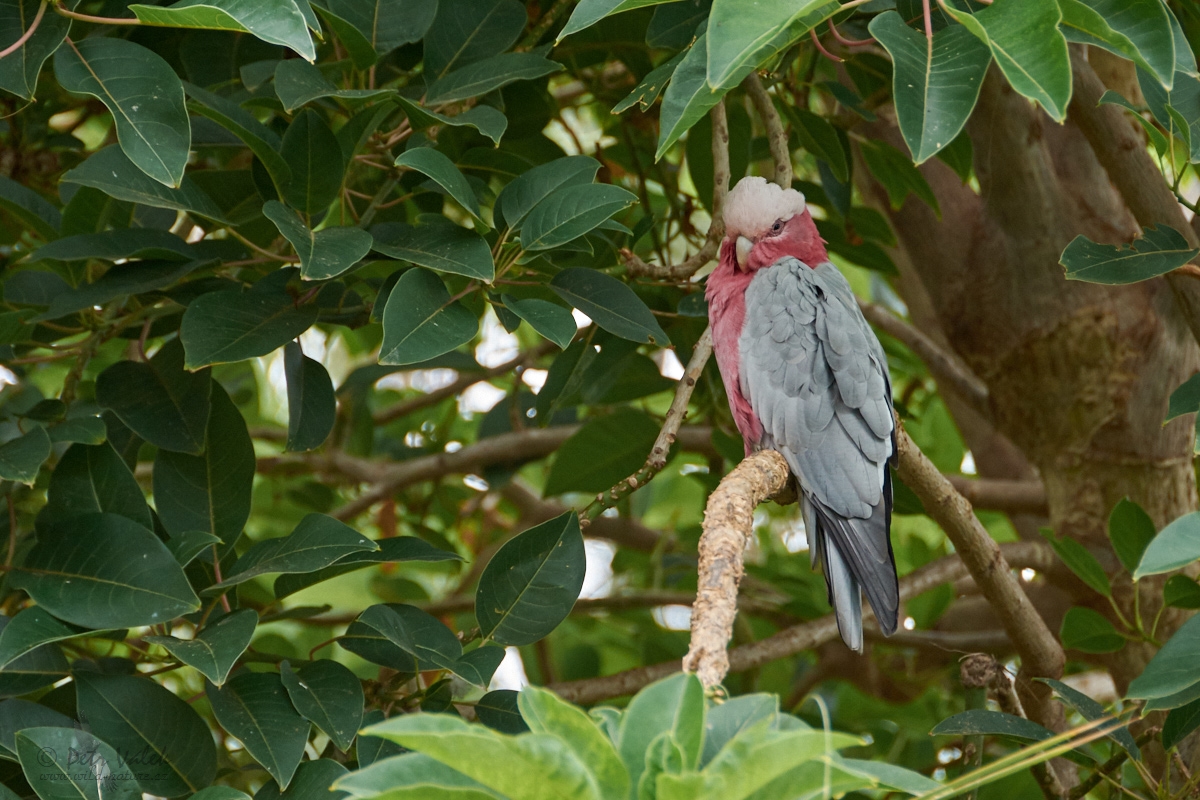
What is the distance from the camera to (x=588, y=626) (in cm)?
376

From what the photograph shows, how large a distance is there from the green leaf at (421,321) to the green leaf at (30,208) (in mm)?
867

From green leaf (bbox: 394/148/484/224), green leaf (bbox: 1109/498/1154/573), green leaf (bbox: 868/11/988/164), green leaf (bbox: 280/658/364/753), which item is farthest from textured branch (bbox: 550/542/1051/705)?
green leaf (bbox: 868/11/988/164)

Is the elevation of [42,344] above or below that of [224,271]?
below

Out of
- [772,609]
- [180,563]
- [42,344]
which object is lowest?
[772,609]

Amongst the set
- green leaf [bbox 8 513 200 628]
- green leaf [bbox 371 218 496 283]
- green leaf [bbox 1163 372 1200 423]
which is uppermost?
green leaf [bbox 371 218 496 283]

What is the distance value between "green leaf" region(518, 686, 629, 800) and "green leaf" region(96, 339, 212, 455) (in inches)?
46.7

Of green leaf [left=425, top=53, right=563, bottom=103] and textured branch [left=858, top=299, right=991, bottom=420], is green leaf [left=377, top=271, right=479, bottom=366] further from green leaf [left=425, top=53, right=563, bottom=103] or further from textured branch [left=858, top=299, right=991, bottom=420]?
textured branch [left=858, top=299, right=991, bottom=420]

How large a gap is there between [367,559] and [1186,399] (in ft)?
4.43

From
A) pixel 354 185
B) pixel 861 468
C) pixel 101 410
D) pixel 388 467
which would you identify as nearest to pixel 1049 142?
pixel 861 468

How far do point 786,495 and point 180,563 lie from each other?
1288mm

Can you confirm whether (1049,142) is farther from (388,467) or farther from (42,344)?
(42,344)

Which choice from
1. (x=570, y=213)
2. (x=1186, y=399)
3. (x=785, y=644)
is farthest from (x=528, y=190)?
(x=785, y=644)

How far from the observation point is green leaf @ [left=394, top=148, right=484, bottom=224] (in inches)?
57.8

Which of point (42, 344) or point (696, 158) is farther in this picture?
point (696, 158)
